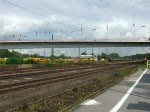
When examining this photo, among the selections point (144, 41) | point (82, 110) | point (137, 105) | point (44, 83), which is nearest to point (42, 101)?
point (82, 110)

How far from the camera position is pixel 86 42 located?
332 ft

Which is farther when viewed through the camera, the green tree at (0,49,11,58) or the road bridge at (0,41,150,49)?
the green tree at (0,49,11,58)

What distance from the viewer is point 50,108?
1306cm

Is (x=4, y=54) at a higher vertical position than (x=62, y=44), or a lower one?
lower

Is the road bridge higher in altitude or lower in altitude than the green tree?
higher

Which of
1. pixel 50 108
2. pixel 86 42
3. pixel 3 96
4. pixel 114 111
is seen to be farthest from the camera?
pixel 86 42

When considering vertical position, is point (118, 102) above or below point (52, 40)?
below

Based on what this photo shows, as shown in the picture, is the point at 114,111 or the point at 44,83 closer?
the point at 114,111

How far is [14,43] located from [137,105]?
83.5 m

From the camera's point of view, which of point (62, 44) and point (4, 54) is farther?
point (4, 54)

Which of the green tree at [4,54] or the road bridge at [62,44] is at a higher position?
the road bridge at [62,44]

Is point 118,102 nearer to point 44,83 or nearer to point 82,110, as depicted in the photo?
point 82,110

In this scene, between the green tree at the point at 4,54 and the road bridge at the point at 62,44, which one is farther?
the green tree at the point at 4,54

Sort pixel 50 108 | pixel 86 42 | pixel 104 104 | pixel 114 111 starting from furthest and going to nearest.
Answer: pixel 86 42 < pixel 104 104 < pixel 50 108 < pixel 114 111
